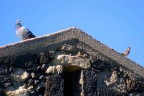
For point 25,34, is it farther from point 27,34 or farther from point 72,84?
point 72,84

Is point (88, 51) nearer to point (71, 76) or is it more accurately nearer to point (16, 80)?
point (71, 76)

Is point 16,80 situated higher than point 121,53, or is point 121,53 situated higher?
point 121,53

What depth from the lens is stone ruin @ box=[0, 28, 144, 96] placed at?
23.4ft

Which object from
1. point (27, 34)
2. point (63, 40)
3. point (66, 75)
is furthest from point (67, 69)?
point (27, 34)

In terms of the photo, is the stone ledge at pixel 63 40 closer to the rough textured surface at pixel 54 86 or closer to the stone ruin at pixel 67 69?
the stone ruin at pixel 67 69

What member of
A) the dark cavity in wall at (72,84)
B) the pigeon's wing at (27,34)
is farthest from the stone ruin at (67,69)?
the pigeon's wing at (27,34)

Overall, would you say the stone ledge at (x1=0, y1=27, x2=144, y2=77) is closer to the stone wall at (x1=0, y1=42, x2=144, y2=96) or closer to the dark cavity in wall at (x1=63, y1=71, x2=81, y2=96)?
the stone wall at (x1=0, y1=42, x2=144, y2=96)

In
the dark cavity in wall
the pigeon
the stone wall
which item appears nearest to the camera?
the stone wall

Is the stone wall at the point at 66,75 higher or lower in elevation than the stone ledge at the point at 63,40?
lower

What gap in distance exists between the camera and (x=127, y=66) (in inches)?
311

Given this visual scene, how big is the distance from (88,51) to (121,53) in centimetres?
58

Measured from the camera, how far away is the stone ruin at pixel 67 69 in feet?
23.4

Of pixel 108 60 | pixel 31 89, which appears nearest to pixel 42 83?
pixel 31 89

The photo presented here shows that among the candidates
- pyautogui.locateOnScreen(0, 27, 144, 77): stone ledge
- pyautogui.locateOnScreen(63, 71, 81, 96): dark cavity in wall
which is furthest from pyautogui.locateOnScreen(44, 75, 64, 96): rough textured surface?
pyautogui.locateOnScreen(0, 27, 144, 77): stone ledge
